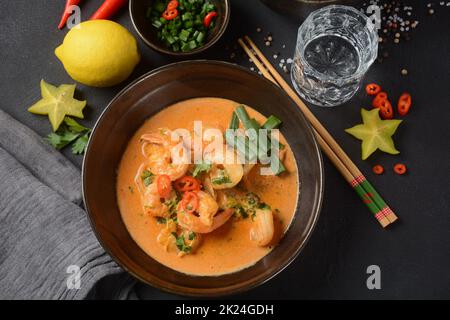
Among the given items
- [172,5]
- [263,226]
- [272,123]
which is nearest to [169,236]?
[263,226]

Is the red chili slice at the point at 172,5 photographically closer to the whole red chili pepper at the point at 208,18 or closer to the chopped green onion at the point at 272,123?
the whole red chili pepper at the point at 208,18

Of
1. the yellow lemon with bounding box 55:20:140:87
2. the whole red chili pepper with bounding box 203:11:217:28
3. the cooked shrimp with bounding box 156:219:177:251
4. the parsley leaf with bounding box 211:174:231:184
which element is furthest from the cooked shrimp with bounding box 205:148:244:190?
the whole red chili pepper with bounding box 203:11:217:28

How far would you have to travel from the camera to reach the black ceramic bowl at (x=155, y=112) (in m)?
2.79

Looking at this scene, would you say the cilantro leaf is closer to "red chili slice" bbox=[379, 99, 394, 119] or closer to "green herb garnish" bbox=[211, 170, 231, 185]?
"green herb garnish" bbox=[211, 170, 231, 185]

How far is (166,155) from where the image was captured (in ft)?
9.45

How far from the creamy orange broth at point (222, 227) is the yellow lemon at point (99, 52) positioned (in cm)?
37

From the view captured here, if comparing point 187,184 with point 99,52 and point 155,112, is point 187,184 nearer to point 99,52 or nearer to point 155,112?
point 155,112

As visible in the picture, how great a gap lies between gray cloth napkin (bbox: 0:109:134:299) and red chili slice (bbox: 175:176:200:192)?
615mm

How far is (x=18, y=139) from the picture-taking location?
3184 millimetres

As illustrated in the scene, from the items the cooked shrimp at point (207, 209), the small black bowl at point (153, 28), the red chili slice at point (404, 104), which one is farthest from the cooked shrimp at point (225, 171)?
the red chili slice at point (404, 104)

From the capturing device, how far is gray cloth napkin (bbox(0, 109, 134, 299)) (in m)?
2.97

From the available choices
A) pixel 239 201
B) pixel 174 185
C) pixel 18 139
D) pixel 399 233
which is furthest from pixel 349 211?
pixel 18 139

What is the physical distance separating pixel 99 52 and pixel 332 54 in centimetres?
150
